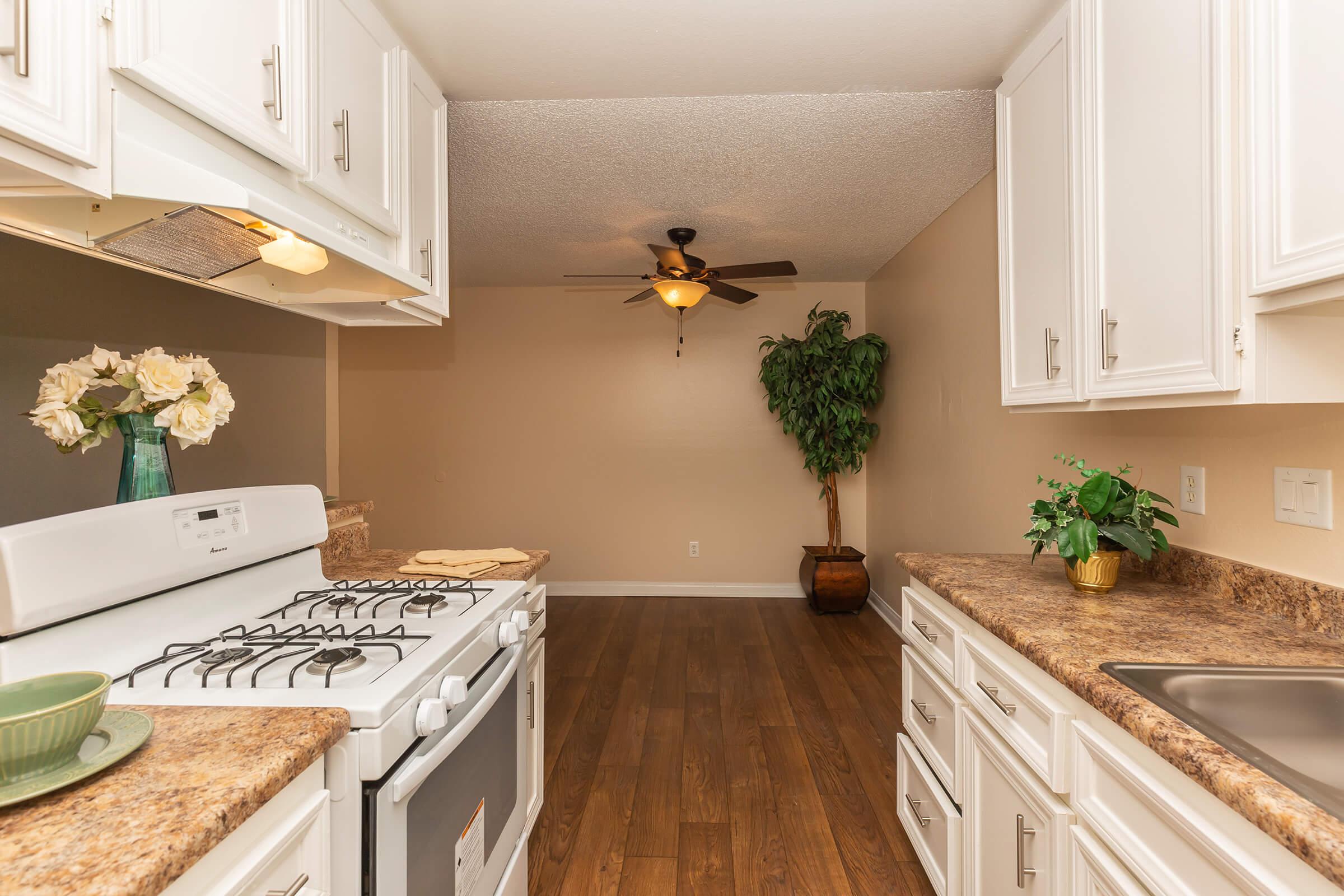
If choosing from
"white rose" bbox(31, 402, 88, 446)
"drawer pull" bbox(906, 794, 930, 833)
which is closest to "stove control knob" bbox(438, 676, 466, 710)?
"white rose" bbox(31, 402, 88, 446)

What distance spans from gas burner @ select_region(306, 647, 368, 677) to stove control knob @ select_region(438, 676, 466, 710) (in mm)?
137

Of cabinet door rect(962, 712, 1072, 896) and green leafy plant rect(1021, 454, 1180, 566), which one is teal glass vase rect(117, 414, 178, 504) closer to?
cabinet door rect(962, 712, 1072, 896)

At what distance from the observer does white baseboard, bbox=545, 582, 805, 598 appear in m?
5.31

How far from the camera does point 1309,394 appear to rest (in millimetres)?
1193

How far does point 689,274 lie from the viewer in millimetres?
3617

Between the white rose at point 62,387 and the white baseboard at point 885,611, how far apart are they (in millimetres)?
4137

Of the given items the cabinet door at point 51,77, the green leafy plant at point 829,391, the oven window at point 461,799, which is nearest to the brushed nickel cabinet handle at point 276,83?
the cabinet door at point 51,77

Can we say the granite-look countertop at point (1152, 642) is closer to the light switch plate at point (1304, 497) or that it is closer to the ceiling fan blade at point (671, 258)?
the light switch plate at point (1304, 497)

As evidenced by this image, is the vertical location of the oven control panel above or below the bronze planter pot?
above

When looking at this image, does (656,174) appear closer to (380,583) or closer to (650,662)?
(380,583)

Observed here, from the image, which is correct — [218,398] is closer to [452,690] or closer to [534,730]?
[452,690]

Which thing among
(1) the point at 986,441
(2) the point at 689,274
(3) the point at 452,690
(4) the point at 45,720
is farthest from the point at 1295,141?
(2) the point at 689,274

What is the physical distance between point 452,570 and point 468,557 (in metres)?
0.12

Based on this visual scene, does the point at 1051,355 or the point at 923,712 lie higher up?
the point at 1051,355
